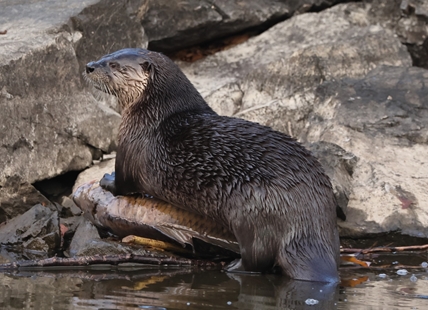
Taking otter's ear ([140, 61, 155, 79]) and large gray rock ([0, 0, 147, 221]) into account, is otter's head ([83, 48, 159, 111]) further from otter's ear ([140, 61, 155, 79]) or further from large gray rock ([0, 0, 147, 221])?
large gray rock ([0, 0, 147, 221])

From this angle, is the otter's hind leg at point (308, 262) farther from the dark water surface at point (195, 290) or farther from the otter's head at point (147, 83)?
the otter's head at point (147, 83)

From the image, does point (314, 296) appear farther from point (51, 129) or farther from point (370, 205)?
point (51, 129)

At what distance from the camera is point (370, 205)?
5.44 meters

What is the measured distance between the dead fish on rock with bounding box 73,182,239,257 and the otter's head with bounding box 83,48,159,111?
688 millimetres

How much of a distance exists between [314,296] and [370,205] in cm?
173

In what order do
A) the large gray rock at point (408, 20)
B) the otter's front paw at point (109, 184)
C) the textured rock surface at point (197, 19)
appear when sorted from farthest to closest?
the large gray rock at point (408, 20) < the textured rock surface at point (197, 19) < the otter's front paw at point (109, 184)

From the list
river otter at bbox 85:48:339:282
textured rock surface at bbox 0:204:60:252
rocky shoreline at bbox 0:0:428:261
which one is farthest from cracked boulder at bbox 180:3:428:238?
textured rock surface at bbox 0:204:60:252

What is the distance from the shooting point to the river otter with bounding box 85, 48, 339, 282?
4.32 m

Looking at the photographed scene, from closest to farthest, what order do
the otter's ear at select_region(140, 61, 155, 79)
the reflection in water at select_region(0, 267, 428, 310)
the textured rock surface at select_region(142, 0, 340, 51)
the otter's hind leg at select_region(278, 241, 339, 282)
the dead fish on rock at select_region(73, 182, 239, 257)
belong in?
the reflection in water at select_region(0, 267, 428, 310), the otter's hind leg at select_region(278, 241, 339, 282), the dead fish on rock at select_region(73, 182, 239, 257), the otter's ear at select_region(140, 61, 155, 79), the textured rock surface at select_region(142, 0, 340, 51)

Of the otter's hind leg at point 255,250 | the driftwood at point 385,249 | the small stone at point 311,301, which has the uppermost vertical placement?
the otter's hind leg at point 255,250

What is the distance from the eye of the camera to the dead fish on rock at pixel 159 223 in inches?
185

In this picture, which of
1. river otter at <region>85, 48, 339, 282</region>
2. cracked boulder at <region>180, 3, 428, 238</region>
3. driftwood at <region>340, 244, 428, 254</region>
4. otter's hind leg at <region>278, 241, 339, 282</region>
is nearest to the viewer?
otter's hind leg at <region>278, 241, 339, 282</region>

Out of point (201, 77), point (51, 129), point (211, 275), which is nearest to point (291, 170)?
point (211, 275)

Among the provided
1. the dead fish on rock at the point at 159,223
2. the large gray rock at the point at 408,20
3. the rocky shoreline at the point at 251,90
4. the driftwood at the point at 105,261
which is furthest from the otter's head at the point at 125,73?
the large gray rock at the point at 408,20
